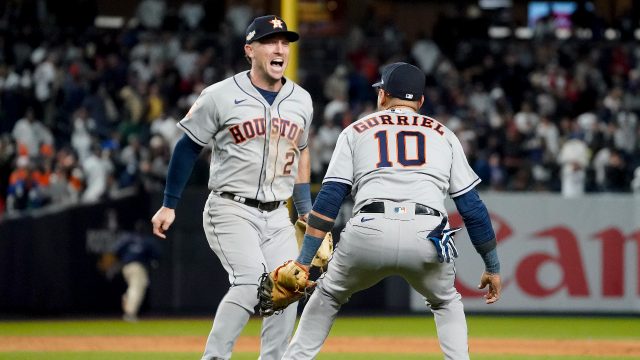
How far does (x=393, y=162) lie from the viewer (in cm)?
633

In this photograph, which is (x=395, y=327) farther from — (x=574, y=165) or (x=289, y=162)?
(x=289, y=162)

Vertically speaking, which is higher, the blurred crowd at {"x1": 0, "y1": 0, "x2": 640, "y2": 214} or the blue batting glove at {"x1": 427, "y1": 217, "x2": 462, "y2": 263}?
the blurred crowd at {"x1": 0, "y1": 0, "x2": 640, "y2": 214}

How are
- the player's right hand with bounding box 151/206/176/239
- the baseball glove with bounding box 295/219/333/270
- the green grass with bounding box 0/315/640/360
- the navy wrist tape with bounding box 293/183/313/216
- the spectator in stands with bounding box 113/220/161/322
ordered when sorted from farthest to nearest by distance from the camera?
the spectator in stands with bounding box 113/220/161/322, the green grass with bounding box 0/315/640/360, the navy wrist tape with bounding box 293/183/313/216, the baseball glove with bounding box 295/219/333/270, the player's right hand with bounding box 151/206/176/239

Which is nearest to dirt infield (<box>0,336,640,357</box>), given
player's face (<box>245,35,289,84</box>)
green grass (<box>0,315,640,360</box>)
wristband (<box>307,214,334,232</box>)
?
green grass (<box>0,315,640,360</box>)

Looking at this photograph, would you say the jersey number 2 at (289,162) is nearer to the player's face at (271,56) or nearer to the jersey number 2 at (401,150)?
the player's face at (271,56)

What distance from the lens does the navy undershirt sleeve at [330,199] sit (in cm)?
626

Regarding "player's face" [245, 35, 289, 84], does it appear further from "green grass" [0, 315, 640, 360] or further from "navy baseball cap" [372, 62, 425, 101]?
"green grass" [0, 315, 640, 360]

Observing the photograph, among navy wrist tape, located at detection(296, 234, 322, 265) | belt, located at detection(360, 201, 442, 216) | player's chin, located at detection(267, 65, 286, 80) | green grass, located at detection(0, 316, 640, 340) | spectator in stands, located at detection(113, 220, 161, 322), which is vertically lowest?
green grass, located at detection(0, 316, 640, 340)

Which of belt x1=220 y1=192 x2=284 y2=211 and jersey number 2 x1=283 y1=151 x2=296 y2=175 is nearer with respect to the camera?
belt x1=220 y1=192 x2=284 y2=211

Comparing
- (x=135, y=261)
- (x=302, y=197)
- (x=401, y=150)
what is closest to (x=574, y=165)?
(x=135, y=261)

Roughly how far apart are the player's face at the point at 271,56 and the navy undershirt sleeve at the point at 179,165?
57cm

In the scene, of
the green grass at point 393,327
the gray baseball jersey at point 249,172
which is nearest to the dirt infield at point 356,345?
the green grass at point 393,327

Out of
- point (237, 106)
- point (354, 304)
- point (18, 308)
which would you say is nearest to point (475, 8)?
point (354, 304)

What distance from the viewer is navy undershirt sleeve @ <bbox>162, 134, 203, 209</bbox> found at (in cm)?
708
